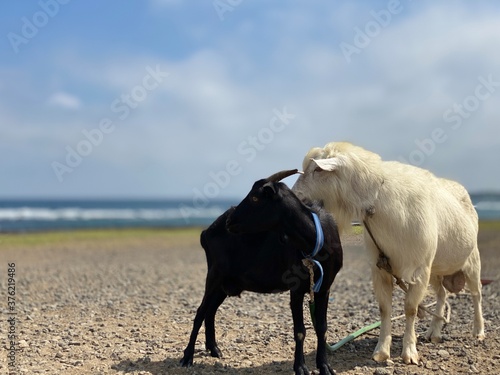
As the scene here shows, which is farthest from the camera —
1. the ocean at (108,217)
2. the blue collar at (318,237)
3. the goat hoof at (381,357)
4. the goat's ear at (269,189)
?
the ocean at (108,217)

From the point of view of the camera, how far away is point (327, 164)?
6.55 meters

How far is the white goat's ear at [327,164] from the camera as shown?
649 centimetres

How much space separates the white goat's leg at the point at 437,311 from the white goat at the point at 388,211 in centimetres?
107

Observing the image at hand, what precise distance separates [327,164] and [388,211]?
92 centimetres

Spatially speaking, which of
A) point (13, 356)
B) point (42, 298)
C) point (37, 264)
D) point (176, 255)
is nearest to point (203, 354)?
point (13, 356)

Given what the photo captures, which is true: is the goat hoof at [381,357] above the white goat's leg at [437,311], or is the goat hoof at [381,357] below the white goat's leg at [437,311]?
below

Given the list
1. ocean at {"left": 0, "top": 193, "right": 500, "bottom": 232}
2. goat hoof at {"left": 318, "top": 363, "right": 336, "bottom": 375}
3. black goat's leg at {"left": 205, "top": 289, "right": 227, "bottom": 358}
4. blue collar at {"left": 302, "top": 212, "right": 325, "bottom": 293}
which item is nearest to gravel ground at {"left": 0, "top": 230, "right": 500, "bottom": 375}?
black goat's leg at {"left": 205, "top": 289, "right": 227, "bottom": 358}

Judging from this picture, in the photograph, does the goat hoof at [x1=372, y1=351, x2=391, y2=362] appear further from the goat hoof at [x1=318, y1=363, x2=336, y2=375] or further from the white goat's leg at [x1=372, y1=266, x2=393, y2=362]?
the goat hoof at [x1=318, y1=363, x2=336, y2=375]

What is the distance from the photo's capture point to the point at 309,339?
27.5 ft

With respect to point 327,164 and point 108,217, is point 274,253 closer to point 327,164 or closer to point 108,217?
point 327,164

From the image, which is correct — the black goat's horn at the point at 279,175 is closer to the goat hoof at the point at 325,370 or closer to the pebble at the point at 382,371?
the goat hoof at the point at 325,370

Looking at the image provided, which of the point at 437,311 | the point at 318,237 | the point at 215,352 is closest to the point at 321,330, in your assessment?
the point at 318,237

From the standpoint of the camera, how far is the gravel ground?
708 centimetres

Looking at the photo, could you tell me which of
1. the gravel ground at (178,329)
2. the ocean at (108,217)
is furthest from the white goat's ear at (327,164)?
the ocean at (108,217)
